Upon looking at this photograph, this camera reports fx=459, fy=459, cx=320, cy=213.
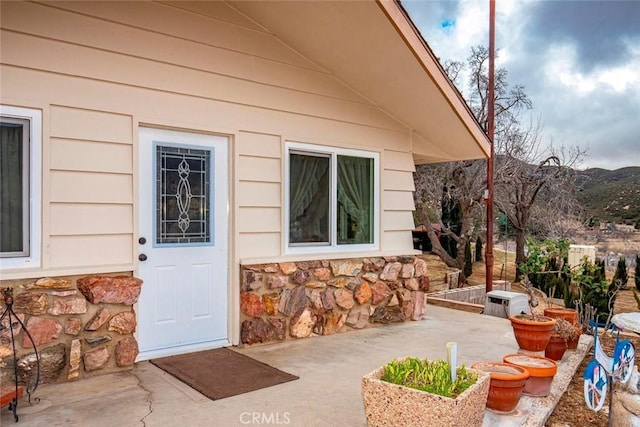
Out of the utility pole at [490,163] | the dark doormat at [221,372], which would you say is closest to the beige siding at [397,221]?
the dark doormat at [221,372]

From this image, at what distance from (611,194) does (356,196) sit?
11.8 metres

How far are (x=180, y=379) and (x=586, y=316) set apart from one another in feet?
17.2

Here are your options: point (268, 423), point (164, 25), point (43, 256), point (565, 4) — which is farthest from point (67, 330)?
point (565, 4)

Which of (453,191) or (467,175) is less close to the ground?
(467,175)

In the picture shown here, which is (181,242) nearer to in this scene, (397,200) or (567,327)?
(397,200)

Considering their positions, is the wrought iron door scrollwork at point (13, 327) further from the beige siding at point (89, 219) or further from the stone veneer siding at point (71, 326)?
the beige siding at point (89, 219)

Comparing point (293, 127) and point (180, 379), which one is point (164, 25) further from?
point (180, 379)

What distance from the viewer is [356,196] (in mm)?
5543

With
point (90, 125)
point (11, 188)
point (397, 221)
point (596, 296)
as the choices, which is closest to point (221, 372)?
point (11, 188)

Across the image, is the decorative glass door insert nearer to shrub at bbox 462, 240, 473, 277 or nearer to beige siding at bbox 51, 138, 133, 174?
beige siding at bbox 51, 138, 133, 174

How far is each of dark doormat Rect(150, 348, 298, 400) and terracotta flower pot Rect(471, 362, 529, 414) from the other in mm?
1498

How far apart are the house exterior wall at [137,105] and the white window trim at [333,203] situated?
0.24ft

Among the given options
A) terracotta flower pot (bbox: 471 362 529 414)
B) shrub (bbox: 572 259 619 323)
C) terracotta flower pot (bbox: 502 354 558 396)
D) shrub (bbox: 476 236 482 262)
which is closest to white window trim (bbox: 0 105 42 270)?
terracotta flower pot (bbox: 471 362 529 414)

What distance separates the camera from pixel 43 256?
11.4 ft
